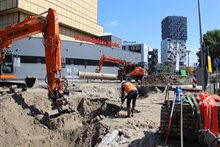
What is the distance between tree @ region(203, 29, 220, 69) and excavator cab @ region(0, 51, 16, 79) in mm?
49988

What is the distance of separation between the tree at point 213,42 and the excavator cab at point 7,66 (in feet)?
164

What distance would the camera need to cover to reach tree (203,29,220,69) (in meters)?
59.3

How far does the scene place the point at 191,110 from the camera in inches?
273

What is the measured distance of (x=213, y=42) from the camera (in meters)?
60.1

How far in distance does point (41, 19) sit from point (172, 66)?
1036 inches

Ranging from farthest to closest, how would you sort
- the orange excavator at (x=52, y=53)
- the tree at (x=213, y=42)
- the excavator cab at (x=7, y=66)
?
the tree at (x=213, y=42) → the excavator cab at (x=7, y=66) → the orange excavator at (x=52, y=53)

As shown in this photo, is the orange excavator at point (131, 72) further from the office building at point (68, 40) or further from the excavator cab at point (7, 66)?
the excavator cab at point (7, 66)

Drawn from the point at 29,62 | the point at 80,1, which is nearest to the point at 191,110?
the point at 29,62

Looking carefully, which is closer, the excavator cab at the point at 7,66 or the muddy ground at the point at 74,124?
the muddy ground at the point at 74,124

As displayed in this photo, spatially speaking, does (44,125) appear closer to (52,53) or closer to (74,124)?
(74,124)

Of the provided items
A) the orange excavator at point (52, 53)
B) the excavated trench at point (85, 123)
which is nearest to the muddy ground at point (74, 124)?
the excavated trench at point (85, 123)

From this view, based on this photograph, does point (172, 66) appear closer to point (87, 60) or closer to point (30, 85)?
point (87, 60)

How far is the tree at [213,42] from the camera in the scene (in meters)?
59.3

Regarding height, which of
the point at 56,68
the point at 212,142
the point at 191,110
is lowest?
the point at 212,142
